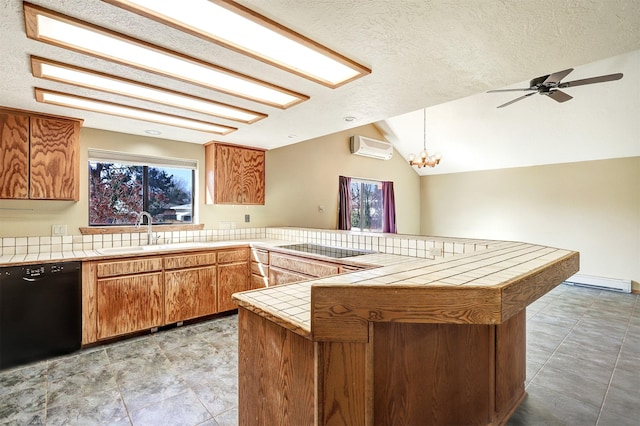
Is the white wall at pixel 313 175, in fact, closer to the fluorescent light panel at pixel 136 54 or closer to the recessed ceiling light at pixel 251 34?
the fluorescent light panel at pixel 136 54

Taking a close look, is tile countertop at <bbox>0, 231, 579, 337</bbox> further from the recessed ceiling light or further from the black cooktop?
the black cooktop

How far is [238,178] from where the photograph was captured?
4234 millimetres

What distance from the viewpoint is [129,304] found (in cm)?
310

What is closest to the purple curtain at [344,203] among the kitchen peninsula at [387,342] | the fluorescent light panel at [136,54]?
the fluorescent light panel at [136,54]

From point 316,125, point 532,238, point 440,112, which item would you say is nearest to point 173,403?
point 316,125

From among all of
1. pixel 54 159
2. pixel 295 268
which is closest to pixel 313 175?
pixel 295 268

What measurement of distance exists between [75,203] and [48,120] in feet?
2.91

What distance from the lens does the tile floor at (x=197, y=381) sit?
1974 mm

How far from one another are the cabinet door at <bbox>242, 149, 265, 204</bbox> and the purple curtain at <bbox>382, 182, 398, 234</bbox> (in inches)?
139

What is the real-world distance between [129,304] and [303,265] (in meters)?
A: 1.83

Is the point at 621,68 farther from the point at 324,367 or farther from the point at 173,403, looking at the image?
the point at 173,403

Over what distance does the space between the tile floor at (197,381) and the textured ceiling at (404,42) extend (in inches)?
89.1

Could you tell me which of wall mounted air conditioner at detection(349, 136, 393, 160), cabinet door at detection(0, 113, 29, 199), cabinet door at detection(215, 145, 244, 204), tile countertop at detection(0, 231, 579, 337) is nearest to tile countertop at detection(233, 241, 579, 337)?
tile countertop at detection(0, 231, 579, 337)

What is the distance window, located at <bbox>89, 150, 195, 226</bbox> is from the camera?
352 cm
